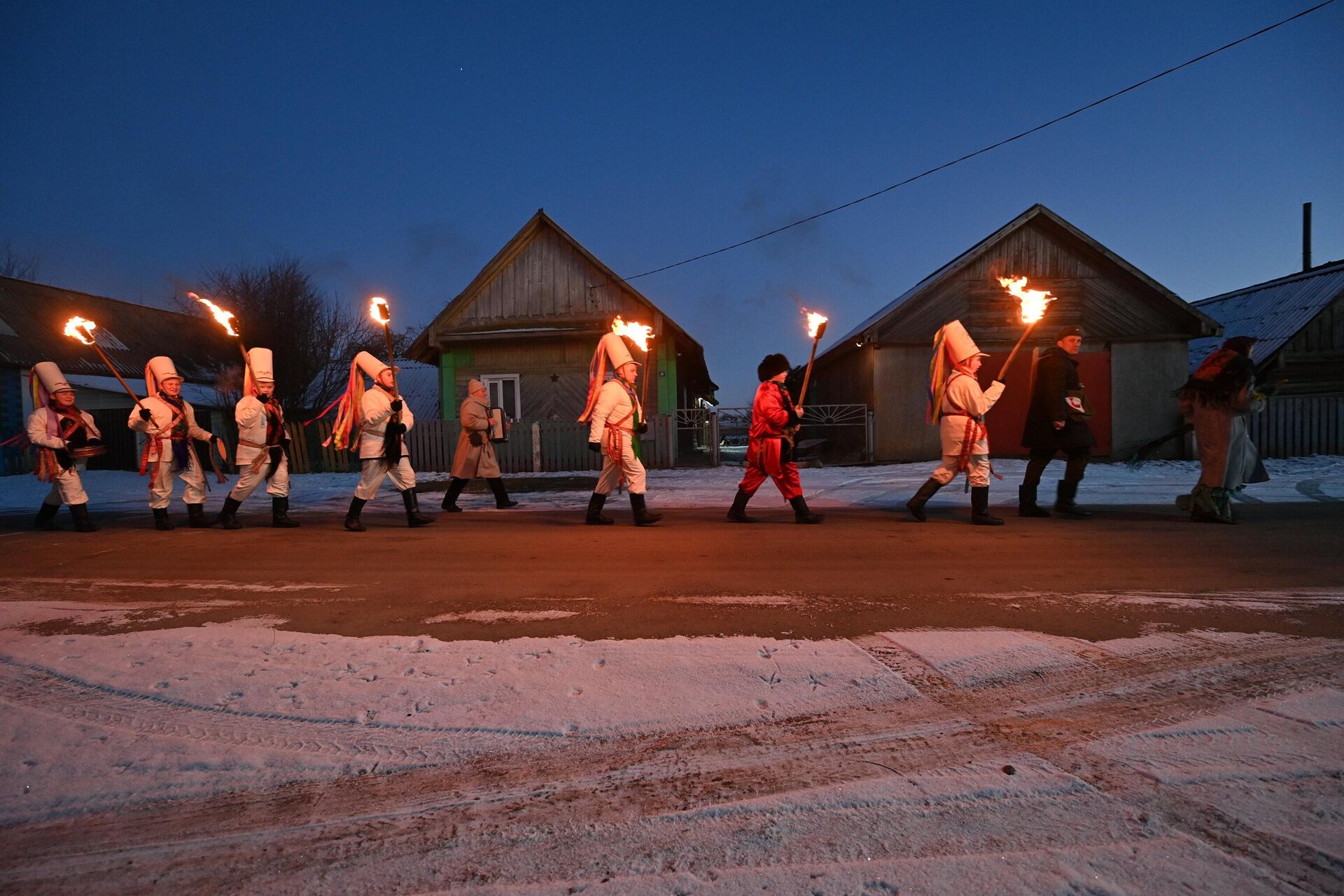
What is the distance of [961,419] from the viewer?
7.15 m

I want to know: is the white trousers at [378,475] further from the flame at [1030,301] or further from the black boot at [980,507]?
the flame at [1030,301]

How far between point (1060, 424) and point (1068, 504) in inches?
39.2

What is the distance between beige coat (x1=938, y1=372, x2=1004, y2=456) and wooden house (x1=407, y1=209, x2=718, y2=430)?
11.1 metres

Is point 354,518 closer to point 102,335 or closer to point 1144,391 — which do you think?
point 1144,391

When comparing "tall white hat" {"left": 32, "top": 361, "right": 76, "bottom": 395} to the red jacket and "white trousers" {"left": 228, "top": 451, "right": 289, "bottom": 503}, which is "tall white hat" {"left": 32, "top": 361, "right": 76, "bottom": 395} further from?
the red jacket

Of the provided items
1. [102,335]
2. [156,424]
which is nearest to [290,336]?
[102,335]

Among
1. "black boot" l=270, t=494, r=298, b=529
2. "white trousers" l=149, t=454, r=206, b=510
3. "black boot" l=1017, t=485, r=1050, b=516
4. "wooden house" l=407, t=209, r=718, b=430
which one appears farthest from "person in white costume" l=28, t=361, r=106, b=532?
"black boot" l=1017, t=485, r=1050, b=516

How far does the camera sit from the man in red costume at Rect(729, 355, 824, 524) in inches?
283

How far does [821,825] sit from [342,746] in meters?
1.68

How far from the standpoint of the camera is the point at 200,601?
14.5 feet

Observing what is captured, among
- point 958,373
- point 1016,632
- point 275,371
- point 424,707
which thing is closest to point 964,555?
point 1016,632

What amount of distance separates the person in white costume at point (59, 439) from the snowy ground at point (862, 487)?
107 inches

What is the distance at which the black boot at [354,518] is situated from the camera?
7.41m

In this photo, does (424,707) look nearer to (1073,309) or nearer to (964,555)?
(964,555)
